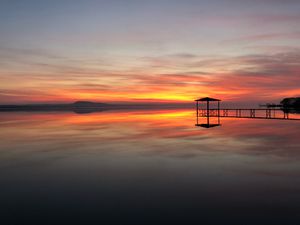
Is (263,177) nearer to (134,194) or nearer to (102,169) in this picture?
(134,194)

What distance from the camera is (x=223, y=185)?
31.9ft

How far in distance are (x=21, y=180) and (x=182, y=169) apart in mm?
6630

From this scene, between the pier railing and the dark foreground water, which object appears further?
the pier railing

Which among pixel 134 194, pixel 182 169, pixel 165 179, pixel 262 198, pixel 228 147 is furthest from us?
pixel 228 147

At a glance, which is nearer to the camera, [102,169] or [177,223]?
[177,223]

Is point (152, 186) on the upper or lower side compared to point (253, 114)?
lower

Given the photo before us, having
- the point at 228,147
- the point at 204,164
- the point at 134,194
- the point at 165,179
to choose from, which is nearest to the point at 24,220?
the point at 134,194

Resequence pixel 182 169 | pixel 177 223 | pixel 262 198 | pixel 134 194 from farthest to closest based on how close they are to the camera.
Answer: pixel 182 169 → pixel 134 194 → pixel 262 198 → pixel 177 223

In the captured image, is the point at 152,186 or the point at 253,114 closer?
the point at 152,186

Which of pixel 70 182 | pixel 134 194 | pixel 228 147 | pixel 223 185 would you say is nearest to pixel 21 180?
pixel 70 182

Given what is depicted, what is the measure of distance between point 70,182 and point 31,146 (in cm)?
1065

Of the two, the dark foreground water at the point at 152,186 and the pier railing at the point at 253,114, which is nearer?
the dark foreground water at the point at 152,186

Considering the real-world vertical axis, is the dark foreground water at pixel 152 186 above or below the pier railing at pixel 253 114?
below

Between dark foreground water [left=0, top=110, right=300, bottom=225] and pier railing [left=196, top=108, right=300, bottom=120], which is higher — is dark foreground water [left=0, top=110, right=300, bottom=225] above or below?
below
